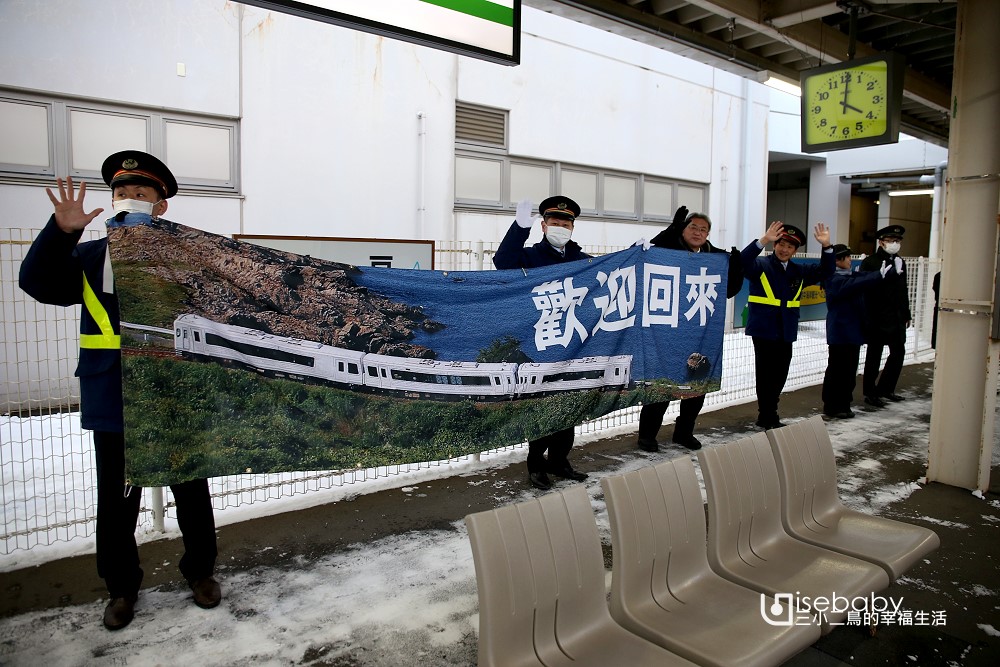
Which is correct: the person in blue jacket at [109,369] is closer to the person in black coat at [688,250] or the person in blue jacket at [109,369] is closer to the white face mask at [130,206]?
the white face mask at [130,206]

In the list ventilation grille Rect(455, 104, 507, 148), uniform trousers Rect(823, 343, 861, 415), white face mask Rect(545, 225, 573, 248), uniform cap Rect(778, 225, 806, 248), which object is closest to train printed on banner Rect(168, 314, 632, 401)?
white face mask Rect(545, 225, 573, 248)

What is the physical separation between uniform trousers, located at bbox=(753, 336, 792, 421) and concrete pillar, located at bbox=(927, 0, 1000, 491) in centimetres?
139

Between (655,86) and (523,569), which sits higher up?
(655,86)

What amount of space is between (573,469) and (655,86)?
8.16 metres

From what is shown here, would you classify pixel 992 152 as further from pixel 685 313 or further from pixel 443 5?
pixel 443 5

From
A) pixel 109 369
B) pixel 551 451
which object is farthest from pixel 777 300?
pixel 109 369

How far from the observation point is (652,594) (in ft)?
7.95

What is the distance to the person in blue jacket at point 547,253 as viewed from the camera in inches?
170

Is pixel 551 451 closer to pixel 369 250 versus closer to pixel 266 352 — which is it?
pixel 369 250

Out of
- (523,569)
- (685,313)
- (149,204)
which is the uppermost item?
(149,204)

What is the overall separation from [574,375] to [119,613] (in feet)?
9.23

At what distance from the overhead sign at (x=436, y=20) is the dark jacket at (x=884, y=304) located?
200 inches

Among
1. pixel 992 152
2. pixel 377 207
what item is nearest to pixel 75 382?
pixel 377 207

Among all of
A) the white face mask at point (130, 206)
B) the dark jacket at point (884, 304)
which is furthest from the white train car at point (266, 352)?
the dark jacket at point (884, 304)
